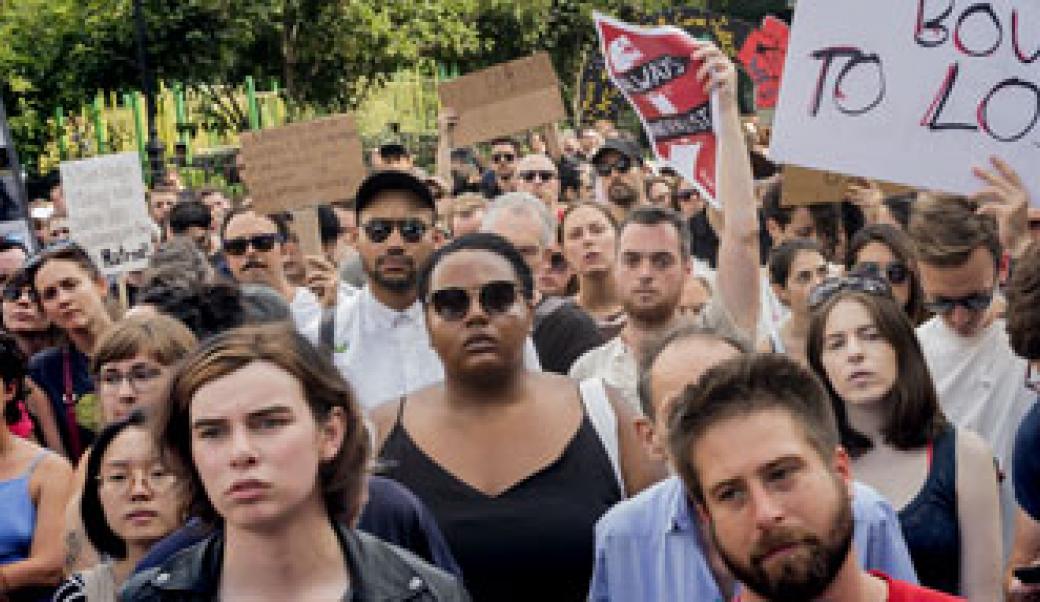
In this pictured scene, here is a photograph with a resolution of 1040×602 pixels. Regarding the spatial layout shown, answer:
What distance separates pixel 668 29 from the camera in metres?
6.62

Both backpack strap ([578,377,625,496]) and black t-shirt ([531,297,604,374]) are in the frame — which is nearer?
backpack strap ([578,377,625,496])

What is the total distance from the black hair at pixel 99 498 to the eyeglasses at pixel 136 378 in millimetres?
603

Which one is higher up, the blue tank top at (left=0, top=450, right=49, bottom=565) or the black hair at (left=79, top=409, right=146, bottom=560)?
the black hair at (left=79, top=409, right=146, bottom=560)

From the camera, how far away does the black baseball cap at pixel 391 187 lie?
581cm

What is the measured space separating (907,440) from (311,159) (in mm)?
5449

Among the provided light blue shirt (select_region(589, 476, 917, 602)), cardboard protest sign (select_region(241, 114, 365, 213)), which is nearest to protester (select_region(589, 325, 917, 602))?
light blue shirt (select_region(589, 476, 917, 602))

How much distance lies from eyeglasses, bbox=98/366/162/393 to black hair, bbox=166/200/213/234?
204 inches

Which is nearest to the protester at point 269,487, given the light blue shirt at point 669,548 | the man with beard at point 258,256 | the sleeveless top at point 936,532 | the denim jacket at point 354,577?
the denim jacket at point 354,577

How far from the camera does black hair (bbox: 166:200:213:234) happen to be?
32.9 ft

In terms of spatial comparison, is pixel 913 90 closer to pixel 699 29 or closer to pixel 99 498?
pixel 99 498

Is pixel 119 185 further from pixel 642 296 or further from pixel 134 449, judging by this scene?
pixel 134 449

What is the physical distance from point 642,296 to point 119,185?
216 inches

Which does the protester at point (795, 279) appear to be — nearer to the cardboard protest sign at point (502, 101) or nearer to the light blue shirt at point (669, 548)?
the light blue shirt at point (669, 548)

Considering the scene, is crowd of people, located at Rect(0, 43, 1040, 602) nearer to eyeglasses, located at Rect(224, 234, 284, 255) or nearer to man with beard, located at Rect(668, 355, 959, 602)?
man with beard, located at Rect(668, 355, 959, 602)
